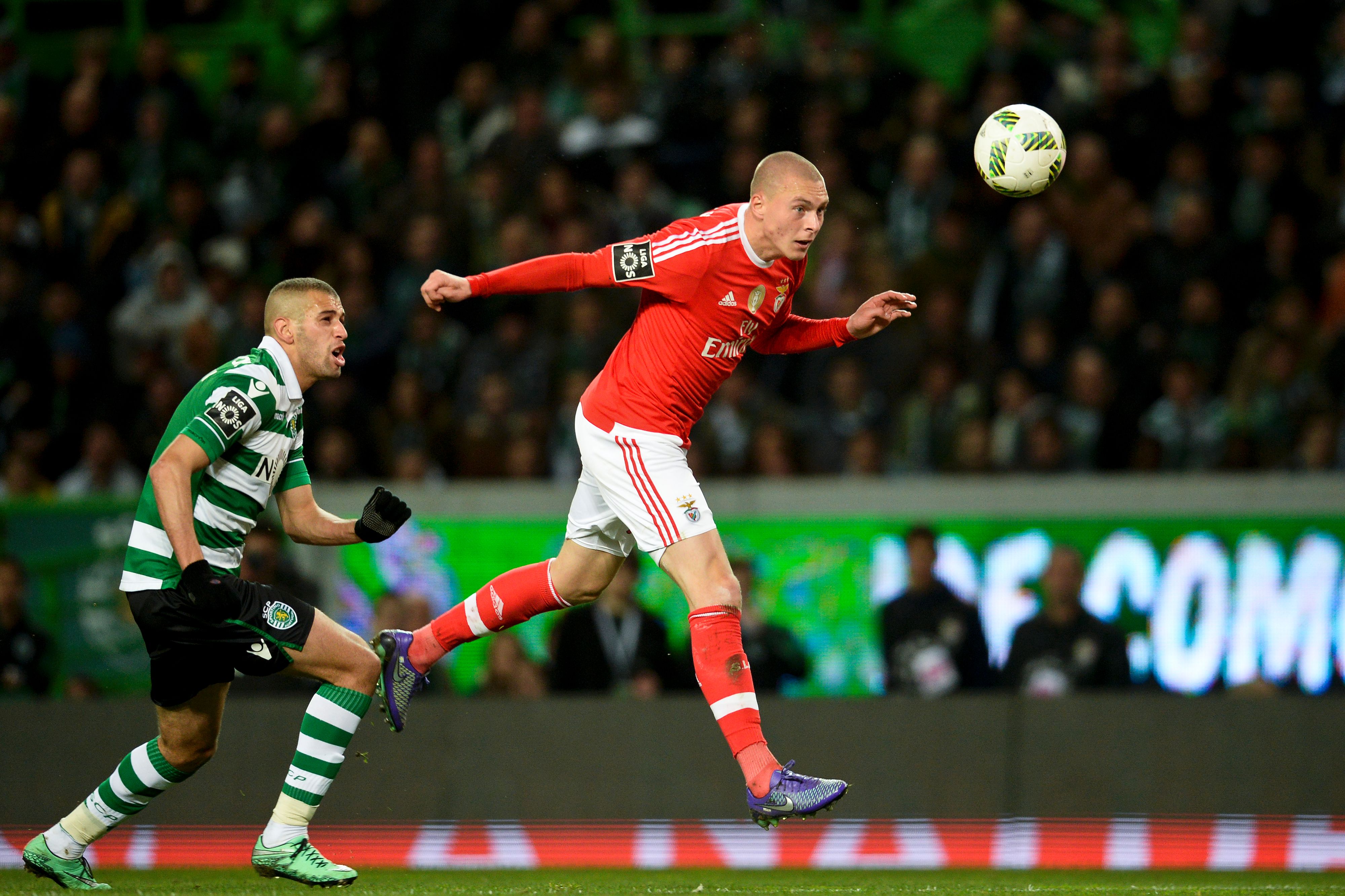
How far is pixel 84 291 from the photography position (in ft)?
41.4

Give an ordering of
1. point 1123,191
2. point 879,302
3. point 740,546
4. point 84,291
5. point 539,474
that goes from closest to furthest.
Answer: point 879,302 → point 740,546 → point 539,474 → point 1123,191 → point 84,291

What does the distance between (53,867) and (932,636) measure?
5143mm

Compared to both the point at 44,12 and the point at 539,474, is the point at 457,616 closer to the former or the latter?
the point at 539,474

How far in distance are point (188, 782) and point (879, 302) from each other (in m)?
5.18

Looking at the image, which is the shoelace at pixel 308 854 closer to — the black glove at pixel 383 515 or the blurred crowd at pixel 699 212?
the black glove at pixel 383 515

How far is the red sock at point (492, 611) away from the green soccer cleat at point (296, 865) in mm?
906

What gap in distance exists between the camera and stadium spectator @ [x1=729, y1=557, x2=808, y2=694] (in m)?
9.83

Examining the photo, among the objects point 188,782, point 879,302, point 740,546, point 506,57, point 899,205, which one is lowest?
point 188,782

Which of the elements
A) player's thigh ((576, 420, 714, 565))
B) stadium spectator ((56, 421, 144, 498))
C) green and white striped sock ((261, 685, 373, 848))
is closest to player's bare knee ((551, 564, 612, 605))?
player's thigh ((576, 420, 714, 565))

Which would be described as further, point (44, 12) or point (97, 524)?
point (44, 12)

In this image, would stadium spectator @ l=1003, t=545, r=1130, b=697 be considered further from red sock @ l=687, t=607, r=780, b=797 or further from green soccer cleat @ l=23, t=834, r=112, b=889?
green soccer cleat @ l=23, t=834, r=112, b=889

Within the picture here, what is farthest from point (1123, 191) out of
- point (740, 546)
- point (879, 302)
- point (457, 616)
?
point (457, 616)

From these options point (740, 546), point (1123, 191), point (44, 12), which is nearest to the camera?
point (740, 546)

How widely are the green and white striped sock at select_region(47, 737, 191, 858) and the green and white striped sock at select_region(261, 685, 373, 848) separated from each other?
0.48 metres
